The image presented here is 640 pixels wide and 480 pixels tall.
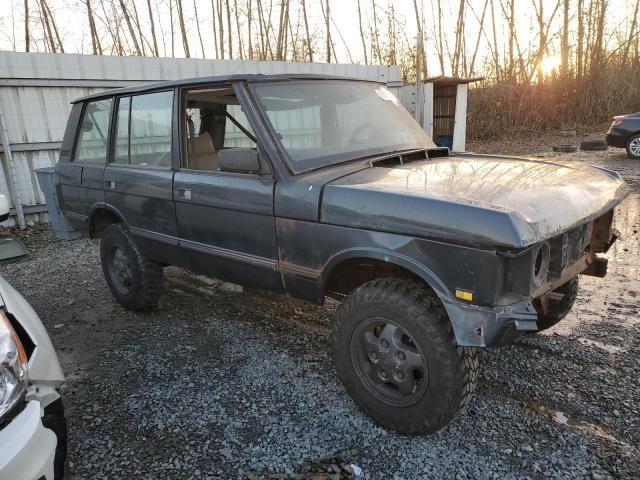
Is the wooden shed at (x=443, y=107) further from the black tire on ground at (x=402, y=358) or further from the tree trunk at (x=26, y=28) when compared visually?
the tree trunk at (x=26, y=28)

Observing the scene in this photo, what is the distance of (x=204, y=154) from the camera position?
3.78 meters

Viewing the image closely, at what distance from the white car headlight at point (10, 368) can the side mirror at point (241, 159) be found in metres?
1.46

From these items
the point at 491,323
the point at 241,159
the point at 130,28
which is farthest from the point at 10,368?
the point at 130,28

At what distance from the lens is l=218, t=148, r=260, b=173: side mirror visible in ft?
9.34

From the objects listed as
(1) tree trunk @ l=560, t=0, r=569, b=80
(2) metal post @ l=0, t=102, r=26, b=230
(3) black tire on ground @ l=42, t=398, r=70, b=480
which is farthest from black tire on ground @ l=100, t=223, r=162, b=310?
(1) tree trunk @ l=560, t=0, r=569, b=80

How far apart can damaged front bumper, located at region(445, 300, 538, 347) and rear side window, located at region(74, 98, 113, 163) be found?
341 cm

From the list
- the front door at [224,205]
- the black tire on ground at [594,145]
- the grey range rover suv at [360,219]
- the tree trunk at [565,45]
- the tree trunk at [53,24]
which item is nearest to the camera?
the grey range rover suv at [360,219]

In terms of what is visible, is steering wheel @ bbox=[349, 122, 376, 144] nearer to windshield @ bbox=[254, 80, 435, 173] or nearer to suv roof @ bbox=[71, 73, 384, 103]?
windshield @ bbox=[254, 80, 435, 173]

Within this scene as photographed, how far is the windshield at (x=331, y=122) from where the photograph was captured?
3.01m

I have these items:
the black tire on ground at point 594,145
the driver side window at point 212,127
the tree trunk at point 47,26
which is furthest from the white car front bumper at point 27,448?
the tree trunk at point 47,26

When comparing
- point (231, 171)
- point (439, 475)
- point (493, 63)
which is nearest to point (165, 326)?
point (231, 171)

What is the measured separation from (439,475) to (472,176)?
1.58 m

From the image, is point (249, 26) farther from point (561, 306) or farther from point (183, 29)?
point (561, 306)

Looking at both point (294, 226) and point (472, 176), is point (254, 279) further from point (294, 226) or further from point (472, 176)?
point (472, 176)
